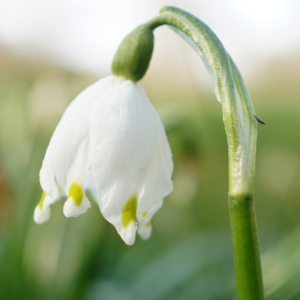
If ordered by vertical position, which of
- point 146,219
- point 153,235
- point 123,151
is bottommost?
point 153,235

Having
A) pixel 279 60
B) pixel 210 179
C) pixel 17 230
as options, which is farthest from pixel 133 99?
pixel 279 60

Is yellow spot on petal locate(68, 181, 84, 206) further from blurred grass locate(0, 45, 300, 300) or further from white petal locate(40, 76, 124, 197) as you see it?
blurred grass locate(0, 45, 300, 300)

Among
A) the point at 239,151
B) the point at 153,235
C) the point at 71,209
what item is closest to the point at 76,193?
the point at 71,209

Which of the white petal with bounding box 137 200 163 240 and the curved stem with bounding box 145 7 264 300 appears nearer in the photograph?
the curved stem with bounding box 145 7 264 300

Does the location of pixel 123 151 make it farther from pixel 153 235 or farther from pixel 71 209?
pixel 153 235

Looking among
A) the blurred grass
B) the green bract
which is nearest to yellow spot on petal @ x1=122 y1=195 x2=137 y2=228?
the green bract
